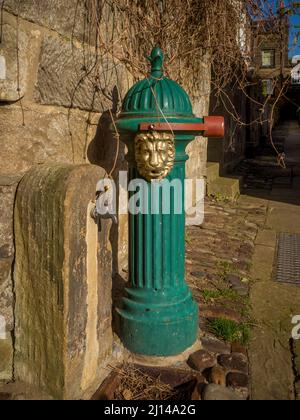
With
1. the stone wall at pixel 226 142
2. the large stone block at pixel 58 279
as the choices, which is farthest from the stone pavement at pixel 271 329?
the stone wall at pixel 226 142

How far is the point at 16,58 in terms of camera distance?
1.68 meters

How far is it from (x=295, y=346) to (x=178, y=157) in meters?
1.22

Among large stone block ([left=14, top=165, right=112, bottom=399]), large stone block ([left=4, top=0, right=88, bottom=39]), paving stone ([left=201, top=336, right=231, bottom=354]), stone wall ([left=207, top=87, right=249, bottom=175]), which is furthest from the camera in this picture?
stone wall ([left=207, top=87, right=249, bottom=175])

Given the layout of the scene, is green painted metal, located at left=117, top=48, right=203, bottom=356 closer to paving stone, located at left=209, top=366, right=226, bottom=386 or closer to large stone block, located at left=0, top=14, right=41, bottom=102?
paving stone, located at left=209, top=366, right=226, bottom=386

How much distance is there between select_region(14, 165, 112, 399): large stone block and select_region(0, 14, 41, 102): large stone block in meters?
0.35

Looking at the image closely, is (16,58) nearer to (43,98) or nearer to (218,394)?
(43,98)

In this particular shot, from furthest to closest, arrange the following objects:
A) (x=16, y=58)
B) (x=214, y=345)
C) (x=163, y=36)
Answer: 1. (x=163, y=36)
2. (x=214, y=345)
3. (x=16, y=58)

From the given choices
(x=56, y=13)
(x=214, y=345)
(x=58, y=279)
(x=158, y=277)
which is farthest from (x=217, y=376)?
(x=56, y=13)

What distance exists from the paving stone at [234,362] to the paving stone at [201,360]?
5 cm

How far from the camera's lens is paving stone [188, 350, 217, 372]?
1.97 meters

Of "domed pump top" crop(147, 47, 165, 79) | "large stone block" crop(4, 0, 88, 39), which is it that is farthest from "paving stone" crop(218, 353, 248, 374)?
"large stone block" crop(4, 0, 88, 39)

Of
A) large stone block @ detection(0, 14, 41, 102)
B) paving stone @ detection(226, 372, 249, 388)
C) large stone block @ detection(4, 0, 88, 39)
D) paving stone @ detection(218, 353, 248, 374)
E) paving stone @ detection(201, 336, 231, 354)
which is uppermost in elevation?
large stone block @ detection(4, 0, 88, 39)

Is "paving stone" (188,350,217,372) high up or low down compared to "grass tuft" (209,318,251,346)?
down

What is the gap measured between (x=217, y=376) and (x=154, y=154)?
1.08 metres
